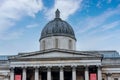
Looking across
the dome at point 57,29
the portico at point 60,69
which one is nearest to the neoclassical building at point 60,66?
the portico at point 60,69

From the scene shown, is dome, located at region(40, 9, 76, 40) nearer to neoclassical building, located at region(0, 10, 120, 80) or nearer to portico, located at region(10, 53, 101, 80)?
neoclassical building, located at region(0, 10, 120, 80)

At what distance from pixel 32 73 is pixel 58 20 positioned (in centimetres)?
1579

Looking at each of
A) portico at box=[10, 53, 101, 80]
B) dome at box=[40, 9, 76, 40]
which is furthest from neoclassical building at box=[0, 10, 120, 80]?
dome at box=[40, 9, 76, 40]

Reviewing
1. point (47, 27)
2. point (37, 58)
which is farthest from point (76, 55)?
point (47, 27)

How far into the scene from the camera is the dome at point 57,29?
76688 mm

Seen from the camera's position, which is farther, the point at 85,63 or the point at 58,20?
the point at 58,20

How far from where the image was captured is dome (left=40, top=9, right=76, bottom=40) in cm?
7669

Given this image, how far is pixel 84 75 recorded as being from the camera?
68.3 metres

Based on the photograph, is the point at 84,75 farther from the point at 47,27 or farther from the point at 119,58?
the point at 47,27

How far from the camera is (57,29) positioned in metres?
77.3

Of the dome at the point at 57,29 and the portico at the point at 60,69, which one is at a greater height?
the dome at the point at 57,29

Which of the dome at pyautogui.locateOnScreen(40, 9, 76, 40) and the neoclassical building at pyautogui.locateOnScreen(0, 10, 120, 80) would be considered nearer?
the neoclassical building at pyautogui.locateOnScreen(0, 10, 120, 80)

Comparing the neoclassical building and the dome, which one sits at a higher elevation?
the dome

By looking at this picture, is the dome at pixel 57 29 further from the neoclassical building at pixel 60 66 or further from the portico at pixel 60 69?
the portico at pixel 60 69
